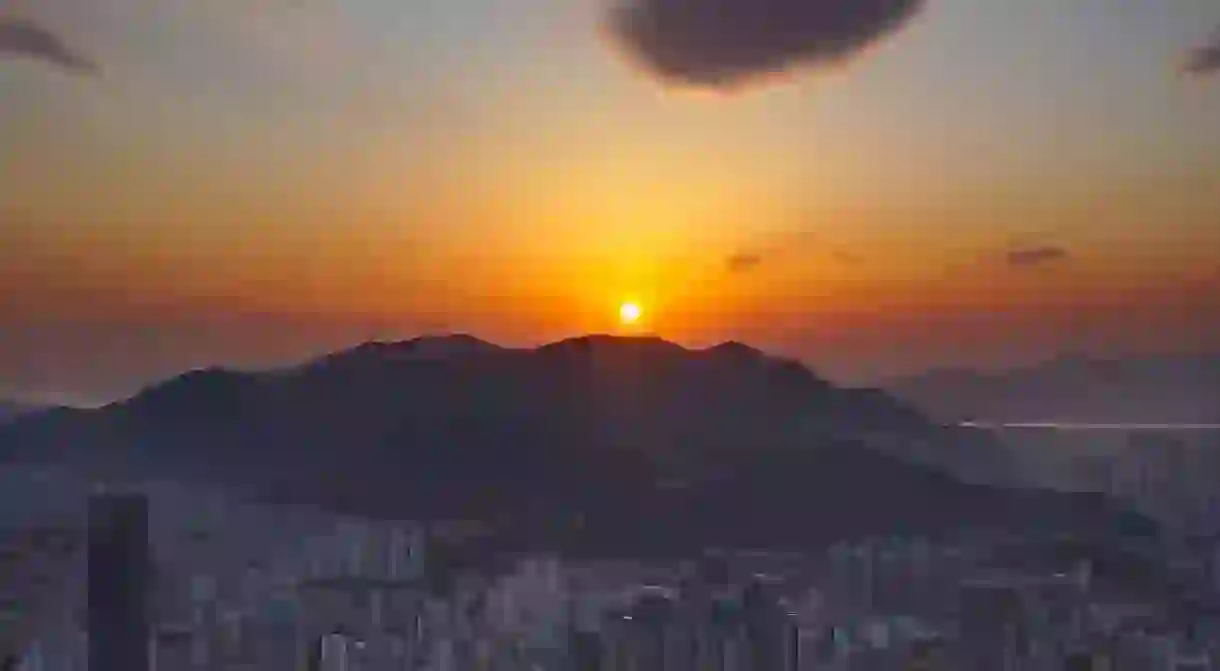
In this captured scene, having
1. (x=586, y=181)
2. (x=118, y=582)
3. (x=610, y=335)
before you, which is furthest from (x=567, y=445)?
Answer: (x=118, y=582)

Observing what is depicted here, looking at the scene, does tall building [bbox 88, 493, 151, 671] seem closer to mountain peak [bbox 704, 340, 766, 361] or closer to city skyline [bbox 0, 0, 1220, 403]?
city skyline [bbox 0, 0, 1220, 403]

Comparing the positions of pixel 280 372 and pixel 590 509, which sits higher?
pixel 280 372

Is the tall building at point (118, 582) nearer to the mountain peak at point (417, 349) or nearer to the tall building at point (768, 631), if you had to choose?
the mountain peak at point (417, 349)

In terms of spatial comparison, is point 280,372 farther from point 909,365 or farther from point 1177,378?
point 1177,378

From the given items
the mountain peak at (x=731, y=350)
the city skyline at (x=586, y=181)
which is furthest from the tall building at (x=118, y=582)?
the mountain peak at (x=731, y=350)

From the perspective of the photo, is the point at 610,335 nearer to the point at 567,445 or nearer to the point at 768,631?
the point at 567,445

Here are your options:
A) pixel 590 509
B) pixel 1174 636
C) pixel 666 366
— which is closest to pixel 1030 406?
pixel 1174 636

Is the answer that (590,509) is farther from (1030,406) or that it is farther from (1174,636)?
(1174,636)

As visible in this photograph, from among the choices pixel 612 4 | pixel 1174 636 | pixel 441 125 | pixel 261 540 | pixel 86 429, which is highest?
pixel 612 4
